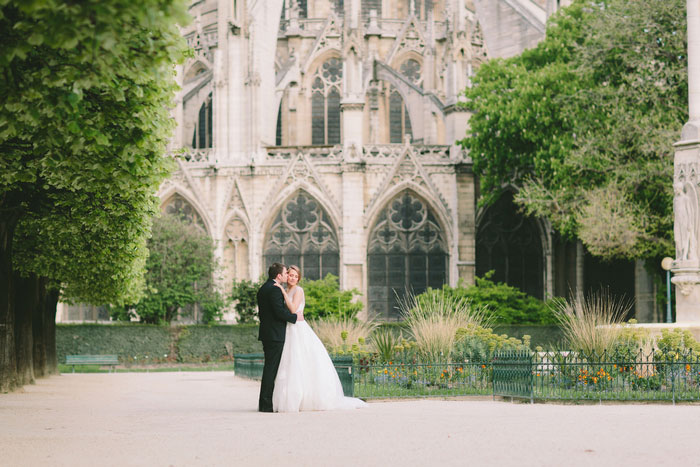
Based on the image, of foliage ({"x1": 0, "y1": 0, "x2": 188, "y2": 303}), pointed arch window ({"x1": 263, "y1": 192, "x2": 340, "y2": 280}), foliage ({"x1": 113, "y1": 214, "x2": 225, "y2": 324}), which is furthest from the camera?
pointed arch window ({"x1": 263, "y1": 192, "x2": 340, "y2": 280})

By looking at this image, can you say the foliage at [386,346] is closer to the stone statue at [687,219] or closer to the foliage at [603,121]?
the stone statue at [687,219]

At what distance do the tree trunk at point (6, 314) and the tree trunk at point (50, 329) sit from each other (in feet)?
23.5

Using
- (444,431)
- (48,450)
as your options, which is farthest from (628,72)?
(48,450)

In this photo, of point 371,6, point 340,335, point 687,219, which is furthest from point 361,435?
point 371,6

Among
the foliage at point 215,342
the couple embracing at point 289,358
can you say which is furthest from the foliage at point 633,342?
the foliage at point 215,342

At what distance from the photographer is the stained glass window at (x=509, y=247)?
1395 inches

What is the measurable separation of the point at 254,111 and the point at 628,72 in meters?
14.4

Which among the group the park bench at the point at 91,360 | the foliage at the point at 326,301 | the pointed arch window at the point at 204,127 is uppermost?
the pointed arch window at the point at 204,127

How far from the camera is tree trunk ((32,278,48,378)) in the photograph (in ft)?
68.1

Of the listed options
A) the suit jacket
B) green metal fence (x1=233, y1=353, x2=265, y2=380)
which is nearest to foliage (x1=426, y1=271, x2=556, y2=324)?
green metal fence (x1=233, y1=353, x2=265, y2=380)

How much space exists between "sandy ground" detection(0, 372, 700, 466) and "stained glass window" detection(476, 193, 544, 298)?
22.9 m

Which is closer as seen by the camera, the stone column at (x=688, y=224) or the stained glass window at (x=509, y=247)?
the stone column at (x=688, y=224)

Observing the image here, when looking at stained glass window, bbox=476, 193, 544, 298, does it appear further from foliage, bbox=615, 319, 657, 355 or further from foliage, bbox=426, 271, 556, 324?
foliage, bbox=615, 319, 657, 355

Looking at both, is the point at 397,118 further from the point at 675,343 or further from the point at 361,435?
the point at 361,435
